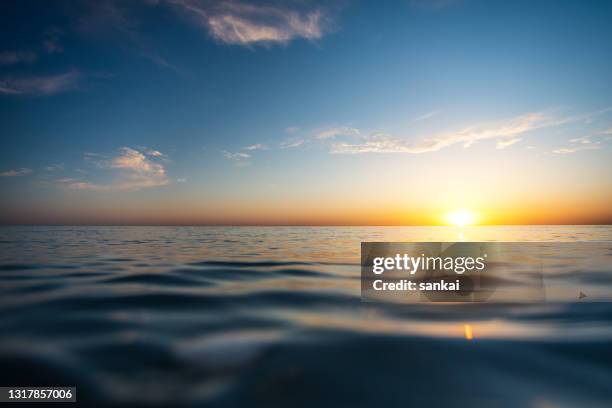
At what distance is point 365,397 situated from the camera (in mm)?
2316

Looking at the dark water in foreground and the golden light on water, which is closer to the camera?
the dark water in foreground

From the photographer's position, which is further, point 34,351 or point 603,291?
point 603,291

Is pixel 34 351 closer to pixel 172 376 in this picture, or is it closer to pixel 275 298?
pixel 172 376

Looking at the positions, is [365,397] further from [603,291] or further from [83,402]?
[603,291]

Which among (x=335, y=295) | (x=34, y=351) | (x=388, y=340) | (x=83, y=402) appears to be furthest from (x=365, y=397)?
(x=335, y=295)

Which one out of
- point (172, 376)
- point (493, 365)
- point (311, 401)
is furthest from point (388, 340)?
point (172, 376)

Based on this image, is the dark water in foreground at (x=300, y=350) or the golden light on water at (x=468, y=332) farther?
the golden light on water at (x=468, y=332)

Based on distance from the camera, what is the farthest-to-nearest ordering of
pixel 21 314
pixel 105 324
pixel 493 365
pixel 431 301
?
pixel 431 301, pixel 21 314, pixel 105 324, pixel 493 365

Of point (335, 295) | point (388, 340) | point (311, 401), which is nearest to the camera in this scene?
point (311, 401)

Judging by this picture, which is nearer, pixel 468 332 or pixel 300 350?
pixel 300 350

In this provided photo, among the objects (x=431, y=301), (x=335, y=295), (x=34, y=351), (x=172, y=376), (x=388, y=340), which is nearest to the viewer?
(x=172, y=376)

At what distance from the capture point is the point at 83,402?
2301 millimetres

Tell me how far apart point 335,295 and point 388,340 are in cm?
249

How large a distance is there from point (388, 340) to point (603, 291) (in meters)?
5.38
